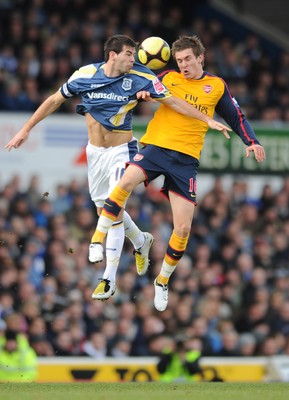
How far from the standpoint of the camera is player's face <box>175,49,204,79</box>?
37.6ft

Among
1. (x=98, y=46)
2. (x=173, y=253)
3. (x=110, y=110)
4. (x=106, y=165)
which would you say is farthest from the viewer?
(x=98, y=46)

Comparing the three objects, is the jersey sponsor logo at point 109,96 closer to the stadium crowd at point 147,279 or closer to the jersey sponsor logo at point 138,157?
the jersey sponsor logo at point 138,157

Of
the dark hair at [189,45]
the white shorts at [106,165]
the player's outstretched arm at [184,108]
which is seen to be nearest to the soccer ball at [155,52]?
the dark hair at [189,45]

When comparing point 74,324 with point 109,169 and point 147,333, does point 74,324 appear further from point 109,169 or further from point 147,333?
point 109,169

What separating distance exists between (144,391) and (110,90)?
2.96 metres

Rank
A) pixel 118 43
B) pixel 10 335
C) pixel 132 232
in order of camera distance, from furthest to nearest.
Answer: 1. pixel 10 335
2. pixel 132 232
3. pixel 118 43

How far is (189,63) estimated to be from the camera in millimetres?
11531

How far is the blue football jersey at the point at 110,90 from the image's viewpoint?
11492mm

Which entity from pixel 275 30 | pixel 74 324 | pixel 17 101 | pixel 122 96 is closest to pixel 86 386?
pixel 122 96

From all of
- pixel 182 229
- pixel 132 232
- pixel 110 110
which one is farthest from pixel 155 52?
pixel 132 232


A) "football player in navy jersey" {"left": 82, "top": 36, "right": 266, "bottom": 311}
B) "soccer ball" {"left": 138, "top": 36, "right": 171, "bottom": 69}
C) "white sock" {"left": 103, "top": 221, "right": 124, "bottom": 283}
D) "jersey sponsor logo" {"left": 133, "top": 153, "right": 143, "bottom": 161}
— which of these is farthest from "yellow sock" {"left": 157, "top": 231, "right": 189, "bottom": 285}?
"soccer ball" {"left": 138, "top": 36, "right": 171, "bottom": 69}

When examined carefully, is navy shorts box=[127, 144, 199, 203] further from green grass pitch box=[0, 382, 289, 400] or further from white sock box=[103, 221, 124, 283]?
green grass pitch box=[0, 382, 289, 400]

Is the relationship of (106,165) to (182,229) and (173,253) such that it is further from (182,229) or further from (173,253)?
(173,253)

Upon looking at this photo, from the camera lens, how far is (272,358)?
54.6 ft
